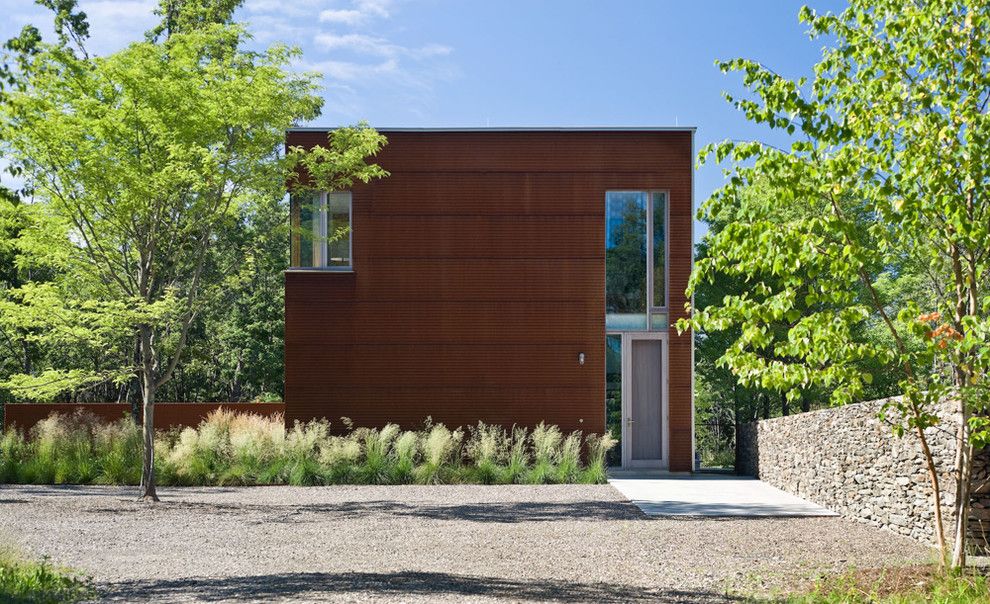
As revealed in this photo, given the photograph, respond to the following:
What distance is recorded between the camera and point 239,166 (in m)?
13.9

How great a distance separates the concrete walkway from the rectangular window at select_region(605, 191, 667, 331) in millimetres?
2824

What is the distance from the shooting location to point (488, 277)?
1797 centimetres

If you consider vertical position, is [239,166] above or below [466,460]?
above

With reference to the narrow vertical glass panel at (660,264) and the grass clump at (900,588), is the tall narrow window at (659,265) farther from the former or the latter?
the grass clump at (900,588)

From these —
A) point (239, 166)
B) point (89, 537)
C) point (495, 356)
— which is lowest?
point (89, 537)

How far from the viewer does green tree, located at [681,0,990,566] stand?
6895 mm

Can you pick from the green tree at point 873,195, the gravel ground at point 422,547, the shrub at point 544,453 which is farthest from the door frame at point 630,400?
the green tree at point 873,195

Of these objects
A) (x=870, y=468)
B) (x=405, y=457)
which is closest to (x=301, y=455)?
(x=405, y=457)

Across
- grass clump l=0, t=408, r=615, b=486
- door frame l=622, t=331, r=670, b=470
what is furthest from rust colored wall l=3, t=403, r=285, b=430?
door frame l=622, t=331, r=670, b=470

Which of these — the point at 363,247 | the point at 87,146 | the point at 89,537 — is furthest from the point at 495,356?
the point at 89,537

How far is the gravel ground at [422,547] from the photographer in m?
6.98

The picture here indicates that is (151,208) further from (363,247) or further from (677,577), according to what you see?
(677,577)

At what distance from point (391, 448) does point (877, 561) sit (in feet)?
34.4

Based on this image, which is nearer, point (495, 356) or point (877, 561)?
point (877, 561)
